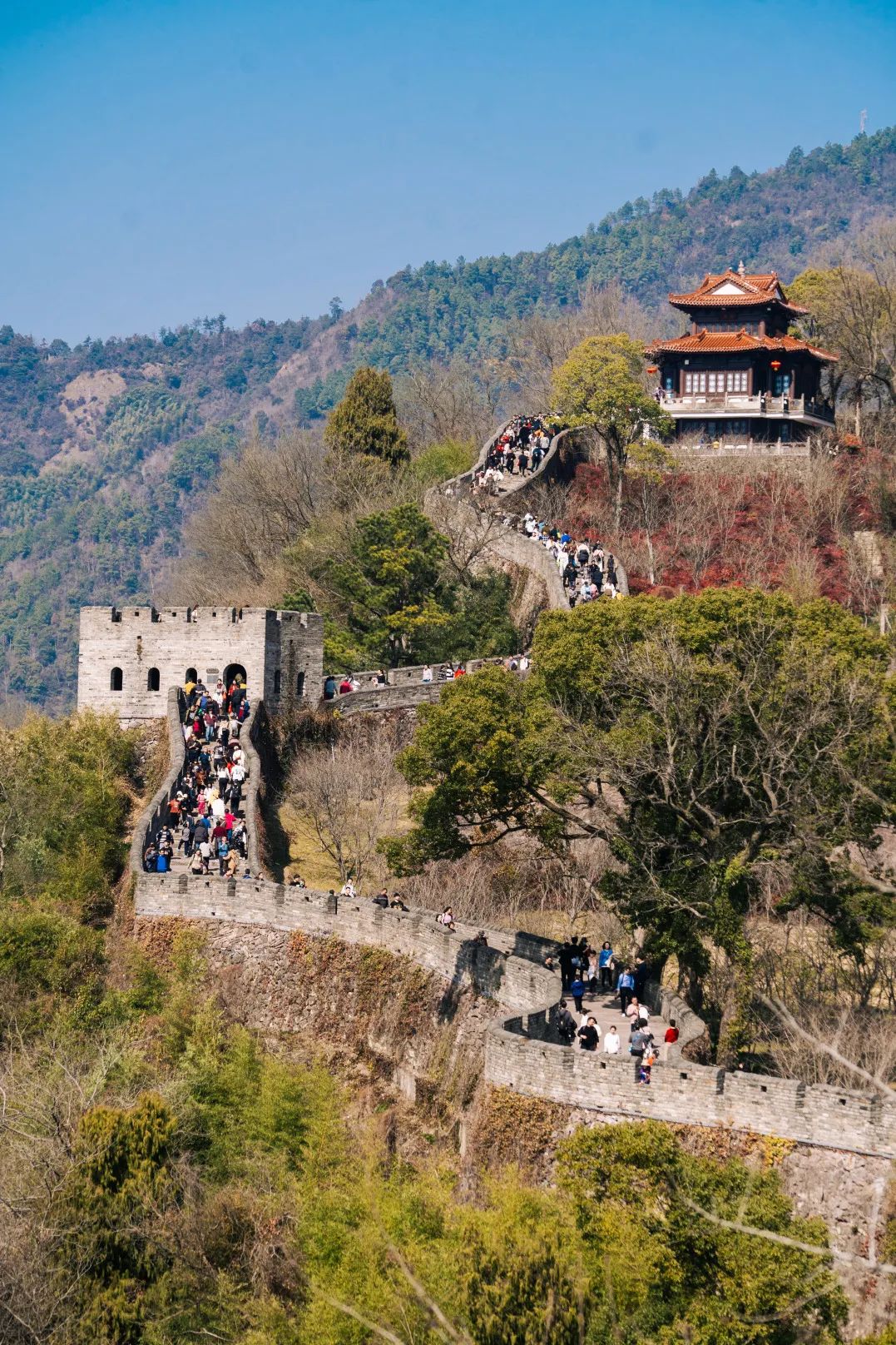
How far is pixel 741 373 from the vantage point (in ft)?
273

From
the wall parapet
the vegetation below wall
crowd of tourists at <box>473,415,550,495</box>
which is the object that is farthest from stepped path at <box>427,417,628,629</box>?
the wall parapet

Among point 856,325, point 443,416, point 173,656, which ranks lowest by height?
point 173,656

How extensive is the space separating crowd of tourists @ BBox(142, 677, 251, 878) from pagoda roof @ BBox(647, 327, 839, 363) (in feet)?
104

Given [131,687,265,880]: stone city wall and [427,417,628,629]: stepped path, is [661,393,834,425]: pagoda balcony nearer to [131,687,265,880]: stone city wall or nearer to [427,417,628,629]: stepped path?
[427,417,628,629]: stepped path

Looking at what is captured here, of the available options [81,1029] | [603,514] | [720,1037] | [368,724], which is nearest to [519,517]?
[603,514]

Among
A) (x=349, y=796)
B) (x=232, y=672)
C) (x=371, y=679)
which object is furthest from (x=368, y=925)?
(x=371, y=679)

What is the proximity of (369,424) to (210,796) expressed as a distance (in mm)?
34211

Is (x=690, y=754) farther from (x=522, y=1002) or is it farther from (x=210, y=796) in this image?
(x=210, y=796)

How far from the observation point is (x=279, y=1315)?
33406 millimetres

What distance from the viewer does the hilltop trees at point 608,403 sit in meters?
77.9

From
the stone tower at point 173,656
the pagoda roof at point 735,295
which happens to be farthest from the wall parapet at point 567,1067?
the pagoda roof at point 735,295

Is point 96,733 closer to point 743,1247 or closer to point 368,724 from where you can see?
point 368,724

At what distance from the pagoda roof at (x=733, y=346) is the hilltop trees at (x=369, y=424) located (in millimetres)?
10019

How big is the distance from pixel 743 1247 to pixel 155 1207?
12.2 metres
